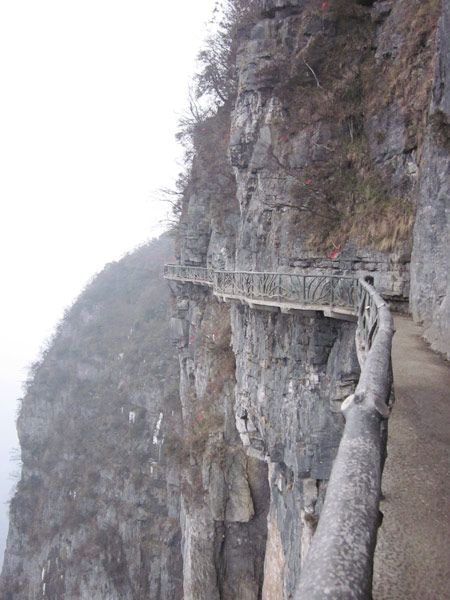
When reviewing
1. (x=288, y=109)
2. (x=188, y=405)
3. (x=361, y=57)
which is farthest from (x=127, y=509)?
(x=361, y=57)

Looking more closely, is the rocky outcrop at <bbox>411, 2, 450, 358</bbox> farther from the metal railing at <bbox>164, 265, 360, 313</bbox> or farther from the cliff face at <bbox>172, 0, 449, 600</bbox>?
the metal railing at <bbox>164, 265, 360, 313</bbox>

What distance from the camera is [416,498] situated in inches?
82.0

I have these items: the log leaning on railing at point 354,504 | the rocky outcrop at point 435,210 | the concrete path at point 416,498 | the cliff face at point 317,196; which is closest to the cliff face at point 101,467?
the cliff face at point 317,196

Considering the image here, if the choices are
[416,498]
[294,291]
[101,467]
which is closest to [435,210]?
[294,291]

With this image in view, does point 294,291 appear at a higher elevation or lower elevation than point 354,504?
higher

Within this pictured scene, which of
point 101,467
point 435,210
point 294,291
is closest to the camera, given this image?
point 435,210

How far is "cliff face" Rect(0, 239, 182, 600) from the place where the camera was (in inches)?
1044

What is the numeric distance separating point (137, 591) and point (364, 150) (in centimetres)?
2757

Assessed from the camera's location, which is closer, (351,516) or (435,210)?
(351,516)

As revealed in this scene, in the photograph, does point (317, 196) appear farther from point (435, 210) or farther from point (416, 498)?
point (416, 498)

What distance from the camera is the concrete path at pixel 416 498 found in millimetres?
1522

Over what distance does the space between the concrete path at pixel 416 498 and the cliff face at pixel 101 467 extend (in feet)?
80.3

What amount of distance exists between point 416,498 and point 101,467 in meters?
34.7

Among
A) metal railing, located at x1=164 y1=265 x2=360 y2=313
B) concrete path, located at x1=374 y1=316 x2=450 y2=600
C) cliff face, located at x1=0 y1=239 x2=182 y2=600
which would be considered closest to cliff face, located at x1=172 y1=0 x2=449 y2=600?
metal railing, located at x1=164 y1=265 x2=360 y2=313
